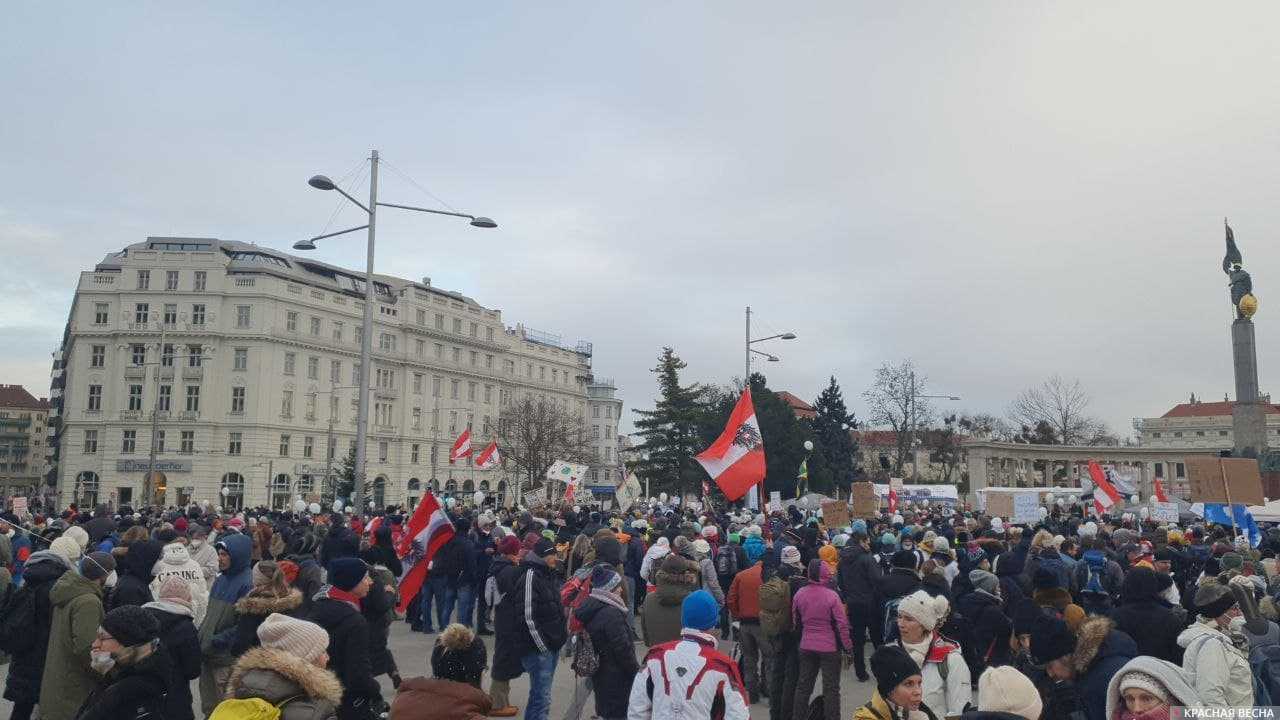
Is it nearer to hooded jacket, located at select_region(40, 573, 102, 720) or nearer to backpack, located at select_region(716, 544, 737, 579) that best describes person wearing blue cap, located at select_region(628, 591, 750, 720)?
hooded jacket, located at select_region(40, 573, 102, 720)

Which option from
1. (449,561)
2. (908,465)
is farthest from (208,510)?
(908,465)

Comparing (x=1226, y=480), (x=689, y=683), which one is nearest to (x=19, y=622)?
(x=689, y=683)

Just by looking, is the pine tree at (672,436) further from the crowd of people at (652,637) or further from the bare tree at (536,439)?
the crowd of people at (652,637)

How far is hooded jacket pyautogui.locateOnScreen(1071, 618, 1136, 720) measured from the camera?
5.04m

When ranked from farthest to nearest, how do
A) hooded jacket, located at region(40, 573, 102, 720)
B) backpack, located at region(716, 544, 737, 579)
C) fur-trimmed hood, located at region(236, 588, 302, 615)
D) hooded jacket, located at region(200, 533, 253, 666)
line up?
1. backpack, located at region(716, 544, 737, 579)
2. hooded jacket, located at region(200, 533, 253, 666)
3. fur-trimmed hood, located at region(236, 588, 302, 615)
4. hooded jacket, located at region(40, 573, 102, 720)

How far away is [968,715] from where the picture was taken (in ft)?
11.7

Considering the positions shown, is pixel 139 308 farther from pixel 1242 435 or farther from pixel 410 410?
pixel 1242 435

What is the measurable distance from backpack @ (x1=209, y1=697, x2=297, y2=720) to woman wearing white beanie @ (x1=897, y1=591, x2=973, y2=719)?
336 centimetres

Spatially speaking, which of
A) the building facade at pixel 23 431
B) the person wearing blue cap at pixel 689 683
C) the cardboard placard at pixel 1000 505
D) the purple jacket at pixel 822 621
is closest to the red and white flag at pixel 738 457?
the purple jacket at pixel 822 621

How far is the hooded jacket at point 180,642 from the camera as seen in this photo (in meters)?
4.98

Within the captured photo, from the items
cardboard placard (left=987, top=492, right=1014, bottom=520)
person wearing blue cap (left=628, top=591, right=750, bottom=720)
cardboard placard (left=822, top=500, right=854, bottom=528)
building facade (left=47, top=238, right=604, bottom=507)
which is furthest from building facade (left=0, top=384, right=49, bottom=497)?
person wearing blue cap (left=628, top=591, right=750, bottom=720)

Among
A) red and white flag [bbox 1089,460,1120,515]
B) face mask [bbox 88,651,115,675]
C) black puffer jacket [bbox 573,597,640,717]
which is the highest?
red and white flag [bbox 1089,460,1120,515]

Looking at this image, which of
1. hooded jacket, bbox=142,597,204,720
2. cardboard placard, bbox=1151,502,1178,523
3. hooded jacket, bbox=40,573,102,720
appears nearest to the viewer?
hooded jacket, bbox=142,597,204,720

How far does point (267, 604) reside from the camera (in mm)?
6141
